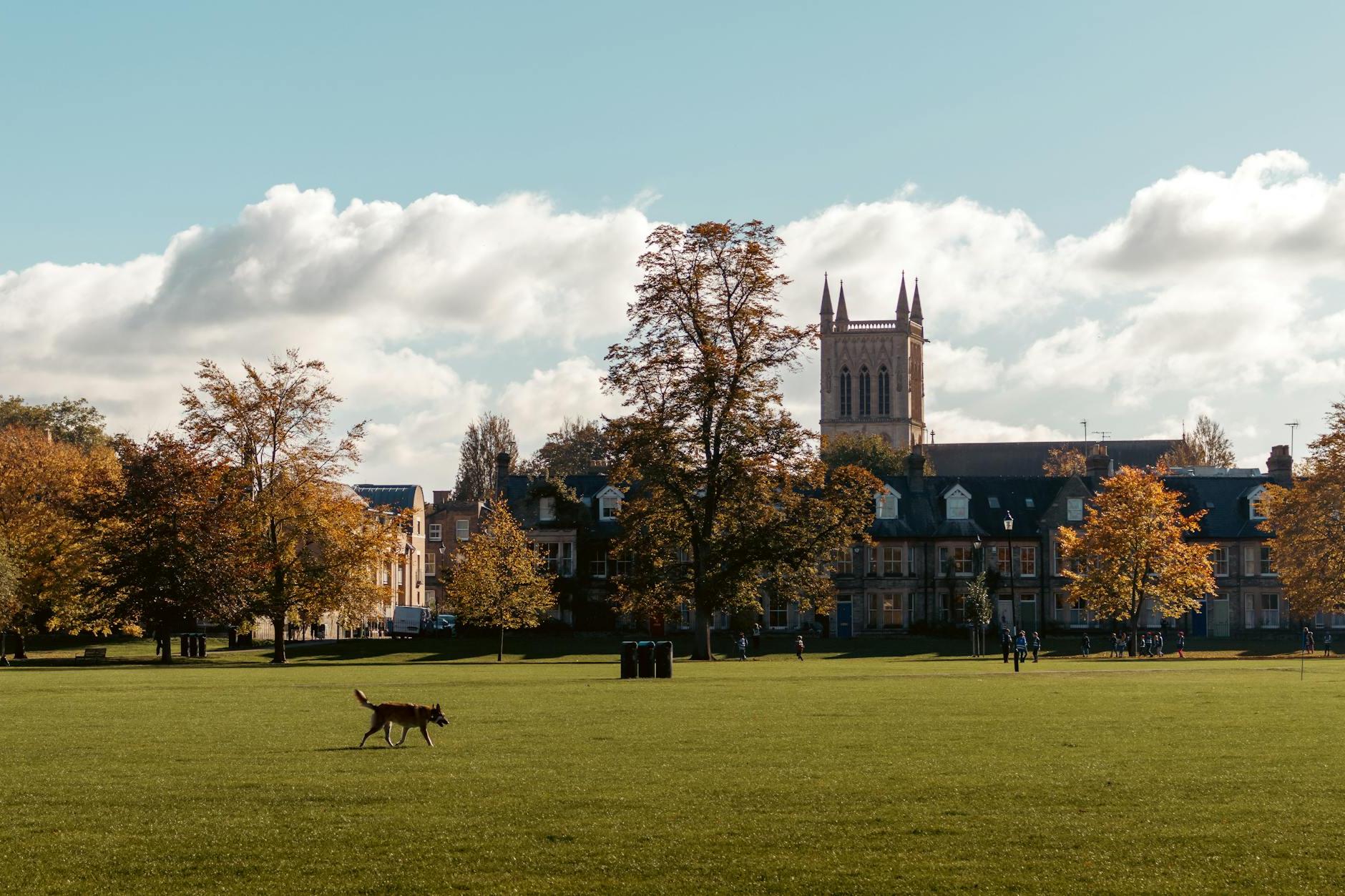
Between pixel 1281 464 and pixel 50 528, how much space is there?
7449cm

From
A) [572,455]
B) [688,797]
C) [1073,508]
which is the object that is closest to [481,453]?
[572,455]

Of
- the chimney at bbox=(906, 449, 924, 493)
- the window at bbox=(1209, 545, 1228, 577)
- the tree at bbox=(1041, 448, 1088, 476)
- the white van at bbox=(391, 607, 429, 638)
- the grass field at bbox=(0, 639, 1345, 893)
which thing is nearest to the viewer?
the grass field at bbox=(0, 639, 1345, 893)

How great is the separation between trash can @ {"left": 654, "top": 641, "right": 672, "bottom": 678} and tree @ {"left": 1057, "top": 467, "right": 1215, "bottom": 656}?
116 ft

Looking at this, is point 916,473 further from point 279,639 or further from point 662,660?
point 662,660

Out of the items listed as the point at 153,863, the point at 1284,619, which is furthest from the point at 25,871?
the point at 1284,619

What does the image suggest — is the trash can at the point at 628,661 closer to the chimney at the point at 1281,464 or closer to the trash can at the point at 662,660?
the trash can at the point at 662,660

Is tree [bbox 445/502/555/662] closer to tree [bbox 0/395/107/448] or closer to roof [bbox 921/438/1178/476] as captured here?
tree [bbox 0/395/107/448]

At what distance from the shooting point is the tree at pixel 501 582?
7594 cm

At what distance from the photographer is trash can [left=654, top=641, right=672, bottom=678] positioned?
46594 mm

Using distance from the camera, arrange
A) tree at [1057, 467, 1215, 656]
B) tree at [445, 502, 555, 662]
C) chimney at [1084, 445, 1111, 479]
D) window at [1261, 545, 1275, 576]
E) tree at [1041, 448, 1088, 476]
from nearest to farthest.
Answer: tree at [445, 502, 555, 662] < tree at [1057, 467, 1215, 656] < window at [1261, 545, 1275, 576] < chimney at [1084, 445, 1111, 479] < tree at [1041, 448, 1088, 476]

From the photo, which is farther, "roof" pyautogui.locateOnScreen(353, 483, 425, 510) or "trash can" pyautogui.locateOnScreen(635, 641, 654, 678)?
"roof" pyautogui.locateOnScreen(353, 483, 425, 510)

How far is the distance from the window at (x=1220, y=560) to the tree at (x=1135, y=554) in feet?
58.4

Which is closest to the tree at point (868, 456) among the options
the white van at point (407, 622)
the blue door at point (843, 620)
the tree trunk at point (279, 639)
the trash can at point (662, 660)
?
the blue door at point (843, 620)

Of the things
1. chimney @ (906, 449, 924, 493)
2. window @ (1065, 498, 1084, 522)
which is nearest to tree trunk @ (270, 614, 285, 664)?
chimney @ (906, 449, 924, 493)
